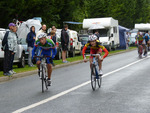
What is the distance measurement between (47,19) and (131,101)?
26.0 metres

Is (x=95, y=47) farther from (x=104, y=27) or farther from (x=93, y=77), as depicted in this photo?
(x=104, y=27)

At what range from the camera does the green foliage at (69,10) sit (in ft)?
95.2

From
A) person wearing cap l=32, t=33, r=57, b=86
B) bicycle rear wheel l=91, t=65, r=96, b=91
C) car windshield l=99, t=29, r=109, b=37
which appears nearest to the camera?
person wearing cap l=32, t=33, r=57, b=86

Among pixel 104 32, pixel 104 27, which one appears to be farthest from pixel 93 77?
pixel 104 32

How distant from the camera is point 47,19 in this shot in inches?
1368

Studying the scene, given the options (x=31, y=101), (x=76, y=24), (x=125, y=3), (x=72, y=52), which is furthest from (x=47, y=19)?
(x=125, y=3)

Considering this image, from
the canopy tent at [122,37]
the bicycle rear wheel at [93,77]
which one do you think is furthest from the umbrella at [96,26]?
the bicycle rear wheel at [93,77]

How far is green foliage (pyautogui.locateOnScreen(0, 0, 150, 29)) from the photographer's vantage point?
29.0 m

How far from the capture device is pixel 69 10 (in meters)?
41.0

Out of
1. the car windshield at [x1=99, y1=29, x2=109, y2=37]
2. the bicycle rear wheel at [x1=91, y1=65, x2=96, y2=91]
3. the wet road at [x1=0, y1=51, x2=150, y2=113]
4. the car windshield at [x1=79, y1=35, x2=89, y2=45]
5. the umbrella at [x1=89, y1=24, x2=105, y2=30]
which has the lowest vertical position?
the wet road at [x1=0, y1=51, x2=150, y2=113]

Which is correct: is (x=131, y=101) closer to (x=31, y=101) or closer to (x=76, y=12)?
(x=31, y=101)

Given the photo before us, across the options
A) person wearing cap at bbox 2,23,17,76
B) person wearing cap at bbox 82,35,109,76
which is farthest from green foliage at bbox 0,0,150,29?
person wearing cap at bbox 82,35,109,76

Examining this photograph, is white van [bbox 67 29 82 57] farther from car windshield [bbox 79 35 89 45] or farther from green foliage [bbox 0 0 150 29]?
car windshield [bbox 79 35 89 45]

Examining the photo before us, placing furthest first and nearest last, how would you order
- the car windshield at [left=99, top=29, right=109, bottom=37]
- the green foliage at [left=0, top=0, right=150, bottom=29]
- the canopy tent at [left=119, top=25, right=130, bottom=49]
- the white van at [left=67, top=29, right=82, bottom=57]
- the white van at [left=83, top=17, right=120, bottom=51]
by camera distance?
the canopy tent at [left=119, top=25, right=130, bottom=49] < the car windshield at [left=99, top=29, right=109, bottom=37] < the white van at [left=83, top=17, right=120, bottom=51] < the white van at [left=67, top=29, right=82, bottom=57] < the green foliage at [left=0, top=0, right=150, bottom=29]
